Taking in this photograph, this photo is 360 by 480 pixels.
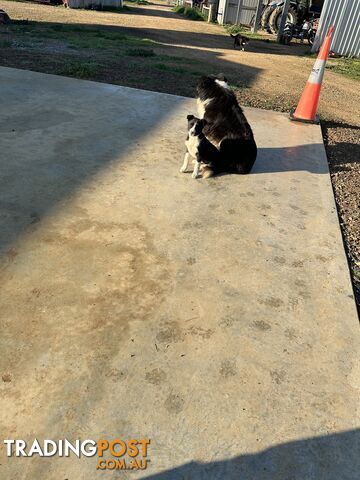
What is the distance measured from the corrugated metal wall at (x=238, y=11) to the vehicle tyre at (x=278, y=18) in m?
2.23

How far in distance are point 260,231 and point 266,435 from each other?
1791 mm

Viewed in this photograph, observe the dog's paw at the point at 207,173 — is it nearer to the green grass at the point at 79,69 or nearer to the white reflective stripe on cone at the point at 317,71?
the white reflective stripe on cone at the point at 317,71

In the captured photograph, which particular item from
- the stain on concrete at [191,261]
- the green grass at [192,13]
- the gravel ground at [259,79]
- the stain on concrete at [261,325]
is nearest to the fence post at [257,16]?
the green grass at [192,13]

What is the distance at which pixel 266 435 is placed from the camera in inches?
68.1

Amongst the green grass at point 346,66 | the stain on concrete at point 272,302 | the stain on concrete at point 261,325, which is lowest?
the green grass at point 346,66

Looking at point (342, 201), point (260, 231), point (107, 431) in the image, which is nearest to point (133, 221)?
point (260, 231)

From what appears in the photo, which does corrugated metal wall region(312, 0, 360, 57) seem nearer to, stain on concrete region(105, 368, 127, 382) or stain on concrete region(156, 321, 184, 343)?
stain on concrete region(156, 321, 184, 343)

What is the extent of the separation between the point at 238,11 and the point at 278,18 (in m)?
3.07

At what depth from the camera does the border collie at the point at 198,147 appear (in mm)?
3766

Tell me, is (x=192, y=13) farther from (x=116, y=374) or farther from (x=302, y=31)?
(x=116, y=374)

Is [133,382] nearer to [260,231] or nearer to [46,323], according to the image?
[46,323]

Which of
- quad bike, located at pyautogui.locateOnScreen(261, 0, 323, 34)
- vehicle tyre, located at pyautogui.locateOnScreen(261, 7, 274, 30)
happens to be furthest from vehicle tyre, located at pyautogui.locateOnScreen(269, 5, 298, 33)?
vehicle tyre, located at pyautogui.locateOnScreen(261, 7, 274, 30)

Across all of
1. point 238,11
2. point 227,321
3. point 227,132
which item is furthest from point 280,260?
point 238,11

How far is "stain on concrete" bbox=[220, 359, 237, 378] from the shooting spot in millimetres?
1977
